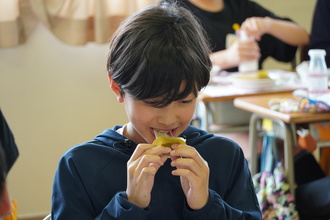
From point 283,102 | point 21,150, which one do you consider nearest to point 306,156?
point 283,102

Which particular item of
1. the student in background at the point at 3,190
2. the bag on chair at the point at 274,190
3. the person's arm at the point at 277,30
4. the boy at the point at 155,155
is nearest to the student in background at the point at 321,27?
the person's arm at the point at 277,30

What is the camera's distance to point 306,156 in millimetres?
2703

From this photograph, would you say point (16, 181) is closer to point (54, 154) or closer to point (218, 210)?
point (54, 154)

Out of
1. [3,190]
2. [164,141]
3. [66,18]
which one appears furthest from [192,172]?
[66,18]

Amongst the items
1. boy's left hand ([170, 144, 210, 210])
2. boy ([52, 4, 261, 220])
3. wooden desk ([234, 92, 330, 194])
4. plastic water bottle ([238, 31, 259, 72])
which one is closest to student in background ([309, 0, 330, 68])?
plastic water bottle ([238, 31, 259, 72])

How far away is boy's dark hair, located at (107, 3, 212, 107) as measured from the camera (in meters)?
1.19

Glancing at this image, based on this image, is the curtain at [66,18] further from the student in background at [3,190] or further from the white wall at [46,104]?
the student in background at [3,190]

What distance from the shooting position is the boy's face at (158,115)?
1.21 m

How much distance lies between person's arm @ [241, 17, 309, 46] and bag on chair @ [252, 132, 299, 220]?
0.73m

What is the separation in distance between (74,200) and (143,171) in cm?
18

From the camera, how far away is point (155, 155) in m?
1.17

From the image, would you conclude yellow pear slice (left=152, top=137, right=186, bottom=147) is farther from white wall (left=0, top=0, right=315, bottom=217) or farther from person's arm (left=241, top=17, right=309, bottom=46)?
white wall (left=0, top=0, right=315, bottom=217)

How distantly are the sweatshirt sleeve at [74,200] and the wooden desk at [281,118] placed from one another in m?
1.03

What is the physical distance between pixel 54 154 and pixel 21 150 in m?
0.18
